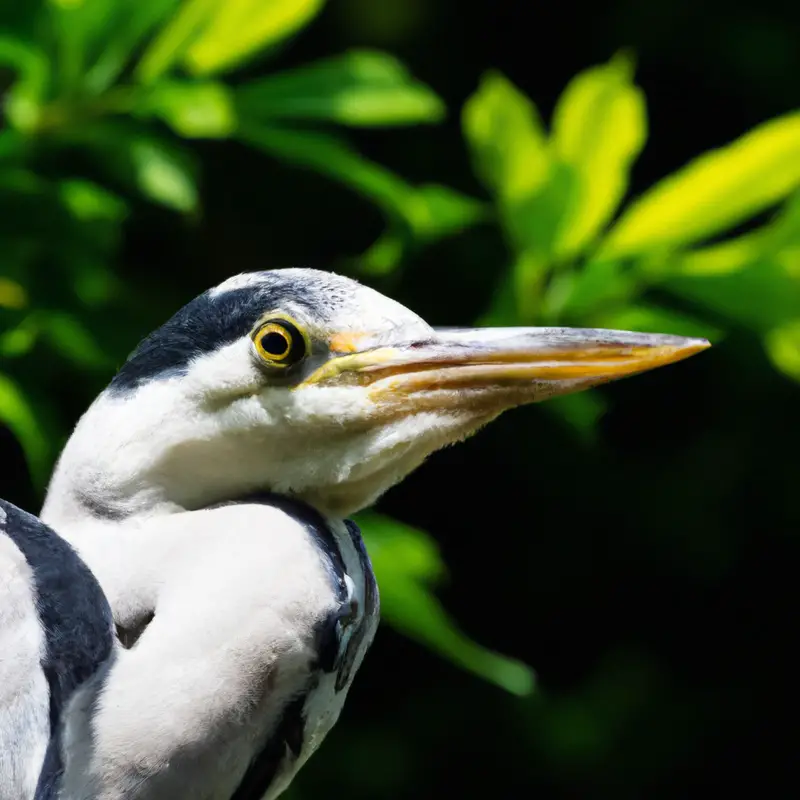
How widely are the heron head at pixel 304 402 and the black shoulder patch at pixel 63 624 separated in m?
0.06

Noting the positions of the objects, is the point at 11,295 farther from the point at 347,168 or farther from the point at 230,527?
the point at 230,527

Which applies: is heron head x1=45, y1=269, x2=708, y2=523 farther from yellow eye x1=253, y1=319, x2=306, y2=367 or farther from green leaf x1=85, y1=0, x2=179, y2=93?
green leaf x1=85, y1=0, x2=179, y2=93

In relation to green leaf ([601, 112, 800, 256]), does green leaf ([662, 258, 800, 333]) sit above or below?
below

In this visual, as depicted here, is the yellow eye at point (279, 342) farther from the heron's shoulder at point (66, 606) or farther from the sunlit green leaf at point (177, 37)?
the sunlit green leaf at point (177, 37)

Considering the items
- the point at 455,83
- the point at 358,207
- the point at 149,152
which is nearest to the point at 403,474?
the point at 149,152

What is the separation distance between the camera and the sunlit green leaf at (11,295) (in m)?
1.07

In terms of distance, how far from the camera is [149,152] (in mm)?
1142

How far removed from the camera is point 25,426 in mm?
1025

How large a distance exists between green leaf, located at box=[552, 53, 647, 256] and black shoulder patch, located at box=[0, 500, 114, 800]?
0.68 meters

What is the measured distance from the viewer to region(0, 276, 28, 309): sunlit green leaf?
3.52 ft

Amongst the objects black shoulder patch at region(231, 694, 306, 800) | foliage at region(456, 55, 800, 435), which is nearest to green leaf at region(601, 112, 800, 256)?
foliage at region(456, 55, 800, 435)

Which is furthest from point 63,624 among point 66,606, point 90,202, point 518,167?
point 518,167

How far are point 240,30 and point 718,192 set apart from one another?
0.49 metres

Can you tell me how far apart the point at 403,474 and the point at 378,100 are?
0.58 metres
